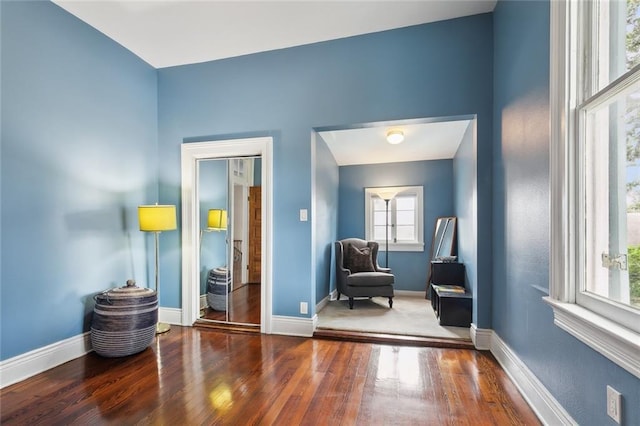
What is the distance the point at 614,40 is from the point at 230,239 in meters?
3.16

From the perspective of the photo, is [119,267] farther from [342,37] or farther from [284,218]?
[342,37]

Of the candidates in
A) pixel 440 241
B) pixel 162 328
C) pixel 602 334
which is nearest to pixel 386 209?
pixel 440 241

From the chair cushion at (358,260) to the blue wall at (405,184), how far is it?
0.73 metres

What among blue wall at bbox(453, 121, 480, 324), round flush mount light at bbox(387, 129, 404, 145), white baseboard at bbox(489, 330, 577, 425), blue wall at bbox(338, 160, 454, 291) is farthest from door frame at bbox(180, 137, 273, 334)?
white baseboard at bbox(489, 330, 577, 425)

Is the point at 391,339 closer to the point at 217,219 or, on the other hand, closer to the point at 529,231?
the point at 529,231

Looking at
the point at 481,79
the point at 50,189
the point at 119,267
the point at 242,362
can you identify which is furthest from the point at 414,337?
the point at 50,189

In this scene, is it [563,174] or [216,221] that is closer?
[563,174]

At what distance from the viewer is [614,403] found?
1110 millimetres

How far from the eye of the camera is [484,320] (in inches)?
103

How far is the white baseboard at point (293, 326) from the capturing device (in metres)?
2.95

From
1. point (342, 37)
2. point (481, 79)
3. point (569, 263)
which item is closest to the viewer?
point (569, 263)

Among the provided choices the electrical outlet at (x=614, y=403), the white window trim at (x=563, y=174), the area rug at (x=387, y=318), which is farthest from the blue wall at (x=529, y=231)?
the area rug at (x=387, y=318)

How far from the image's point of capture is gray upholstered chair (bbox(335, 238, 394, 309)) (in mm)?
3914

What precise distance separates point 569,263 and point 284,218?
2281 millimetres
